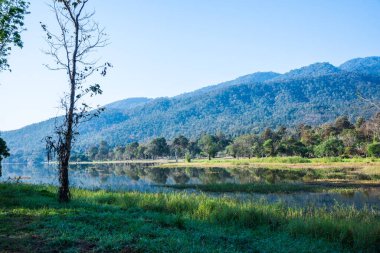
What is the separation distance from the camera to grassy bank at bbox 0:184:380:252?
29.9 ft

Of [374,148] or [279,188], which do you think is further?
[374,148]

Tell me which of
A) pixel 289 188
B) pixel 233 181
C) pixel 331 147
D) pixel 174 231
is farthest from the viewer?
pixel 331 147

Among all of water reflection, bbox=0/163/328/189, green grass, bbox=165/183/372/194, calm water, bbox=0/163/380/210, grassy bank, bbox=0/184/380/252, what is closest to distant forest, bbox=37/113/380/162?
water reflection, bbox=0/163/328/189

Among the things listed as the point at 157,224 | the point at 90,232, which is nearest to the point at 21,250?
the point at 90,232

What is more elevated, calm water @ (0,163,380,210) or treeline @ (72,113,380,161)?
treeline @ (72,113,380,161)

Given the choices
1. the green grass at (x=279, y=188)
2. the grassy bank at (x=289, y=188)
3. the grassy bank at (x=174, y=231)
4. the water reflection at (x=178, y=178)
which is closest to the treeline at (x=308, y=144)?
the water reflection at (x=178, y=178)

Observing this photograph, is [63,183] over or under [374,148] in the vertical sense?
over

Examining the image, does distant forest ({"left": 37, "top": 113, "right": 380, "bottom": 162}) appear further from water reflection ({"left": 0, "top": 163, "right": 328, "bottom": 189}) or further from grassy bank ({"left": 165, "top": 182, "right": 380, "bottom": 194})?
grassy bank ({"left": 165, "top": 182, "right": 380, "bottom": 194})

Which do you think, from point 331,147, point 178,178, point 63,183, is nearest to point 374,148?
point 331,147

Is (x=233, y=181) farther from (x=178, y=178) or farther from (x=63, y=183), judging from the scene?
(x=63, y=183)

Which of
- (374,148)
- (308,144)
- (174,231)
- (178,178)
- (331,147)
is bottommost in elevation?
(178,178)

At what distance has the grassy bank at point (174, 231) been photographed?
29.9 feet

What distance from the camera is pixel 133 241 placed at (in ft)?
30.6

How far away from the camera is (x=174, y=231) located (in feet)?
35.9
